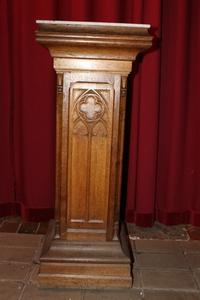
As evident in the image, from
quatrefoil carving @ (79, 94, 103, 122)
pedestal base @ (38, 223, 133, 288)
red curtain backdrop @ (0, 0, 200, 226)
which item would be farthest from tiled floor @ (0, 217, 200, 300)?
quatrefoil carving @ (79, 94, 103, 122)

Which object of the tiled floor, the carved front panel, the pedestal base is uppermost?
the carved front panel

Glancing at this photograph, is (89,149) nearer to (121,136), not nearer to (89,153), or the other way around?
(89,153)

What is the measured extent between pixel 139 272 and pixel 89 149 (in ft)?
2.25

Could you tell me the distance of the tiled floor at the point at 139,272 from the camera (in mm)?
1688

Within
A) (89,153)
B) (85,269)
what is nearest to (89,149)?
(89,153)

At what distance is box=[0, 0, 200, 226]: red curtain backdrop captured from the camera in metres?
2.22

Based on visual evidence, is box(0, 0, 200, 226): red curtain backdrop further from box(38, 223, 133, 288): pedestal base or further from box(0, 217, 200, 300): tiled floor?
box(38, 223, 133, 288): pedestal base

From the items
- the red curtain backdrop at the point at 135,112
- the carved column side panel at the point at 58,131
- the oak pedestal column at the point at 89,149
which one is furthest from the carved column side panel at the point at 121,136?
the red curtain backdrop at the point at 135,112

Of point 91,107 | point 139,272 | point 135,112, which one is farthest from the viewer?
point 135,112

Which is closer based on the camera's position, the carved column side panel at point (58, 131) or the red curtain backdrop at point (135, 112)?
the carved column side panel at point (58, 131)

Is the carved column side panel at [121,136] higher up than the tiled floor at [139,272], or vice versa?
the carved column side panel at [121,136]

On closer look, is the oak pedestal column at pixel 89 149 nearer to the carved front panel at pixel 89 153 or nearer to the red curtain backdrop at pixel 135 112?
the carved front panel at pixel 89 153

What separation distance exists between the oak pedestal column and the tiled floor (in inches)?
2.5

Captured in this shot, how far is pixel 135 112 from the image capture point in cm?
234
